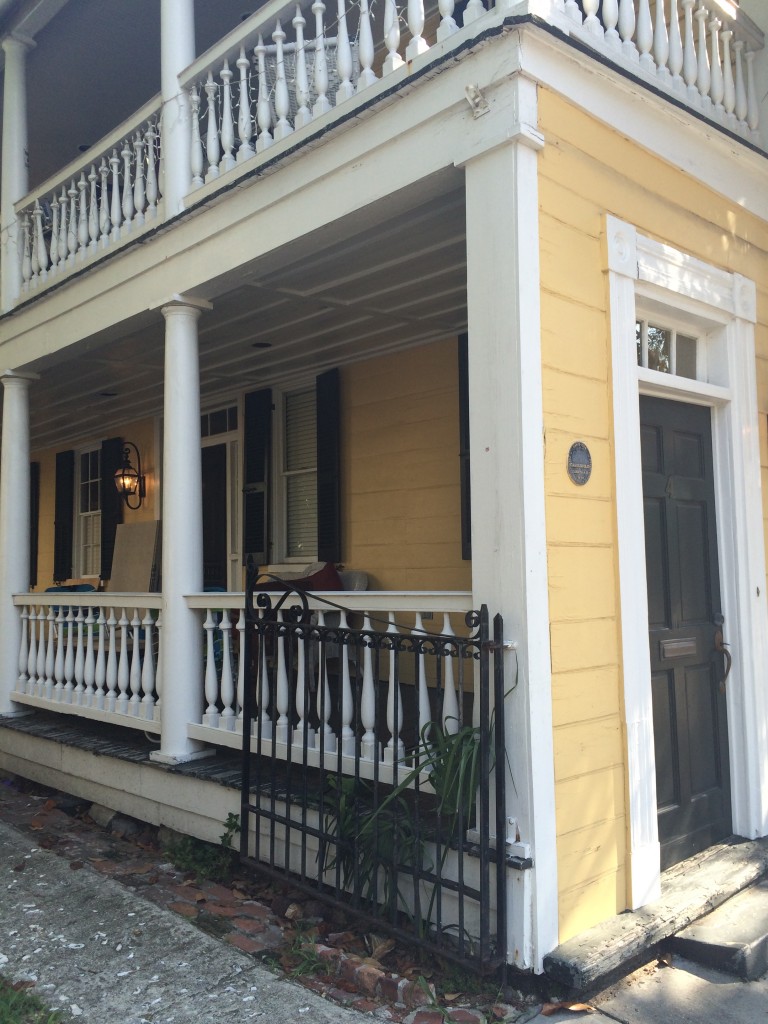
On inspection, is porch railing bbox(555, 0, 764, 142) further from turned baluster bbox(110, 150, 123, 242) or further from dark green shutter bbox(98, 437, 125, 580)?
dark green shutter bbox(98, 437, 125, 580)

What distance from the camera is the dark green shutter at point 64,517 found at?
1115 cm

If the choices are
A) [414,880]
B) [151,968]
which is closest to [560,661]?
[414,880]

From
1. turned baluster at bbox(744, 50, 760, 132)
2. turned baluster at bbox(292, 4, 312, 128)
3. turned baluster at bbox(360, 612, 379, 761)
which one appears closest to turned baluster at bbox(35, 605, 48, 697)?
turned baluster at bbox(360, 612, 379, 761)

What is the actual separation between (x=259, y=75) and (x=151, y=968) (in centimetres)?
446

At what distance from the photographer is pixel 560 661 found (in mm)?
3271


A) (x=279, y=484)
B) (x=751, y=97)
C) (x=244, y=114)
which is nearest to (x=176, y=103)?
(x=244, y=114)

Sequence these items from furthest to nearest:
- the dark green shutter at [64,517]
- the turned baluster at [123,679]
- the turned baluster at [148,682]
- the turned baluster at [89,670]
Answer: the dark green shutter at [64,517] → the turned baluster at [89,670] → the turned baluster at [123,679] → the turned baluster at [148,682]

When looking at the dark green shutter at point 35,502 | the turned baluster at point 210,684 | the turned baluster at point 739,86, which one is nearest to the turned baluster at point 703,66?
the turned baluster at point 739,86

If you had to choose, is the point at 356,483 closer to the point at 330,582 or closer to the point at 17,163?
the point at 330,582

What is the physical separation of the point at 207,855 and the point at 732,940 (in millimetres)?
2721

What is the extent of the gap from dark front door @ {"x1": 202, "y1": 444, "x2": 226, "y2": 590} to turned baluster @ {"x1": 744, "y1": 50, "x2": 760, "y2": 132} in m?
5.68

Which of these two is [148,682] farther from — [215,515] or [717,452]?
[717,452]

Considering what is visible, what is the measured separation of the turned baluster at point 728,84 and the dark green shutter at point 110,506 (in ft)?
25.1

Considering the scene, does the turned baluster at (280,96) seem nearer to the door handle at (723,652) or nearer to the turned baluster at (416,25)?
the turned baluster at (416,25)
